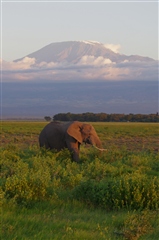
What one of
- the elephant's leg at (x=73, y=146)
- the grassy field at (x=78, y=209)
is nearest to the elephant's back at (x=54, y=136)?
the elephant's leg at (x=73, y=146)

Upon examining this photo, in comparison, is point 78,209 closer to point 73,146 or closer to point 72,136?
point 73,146

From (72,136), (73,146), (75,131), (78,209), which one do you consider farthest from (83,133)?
(78,209)

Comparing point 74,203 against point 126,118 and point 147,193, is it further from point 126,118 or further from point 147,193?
point 126,118

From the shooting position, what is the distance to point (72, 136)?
Answer: 1766cm

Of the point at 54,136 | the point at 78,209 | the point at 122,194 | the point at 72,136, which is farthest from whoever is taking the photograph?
the point at 54,136

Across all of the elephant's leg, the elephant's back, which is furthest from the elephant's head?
the elephant's back

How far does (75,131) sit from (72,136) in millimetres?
286

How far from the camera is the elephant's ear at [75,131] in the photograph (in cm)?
1761

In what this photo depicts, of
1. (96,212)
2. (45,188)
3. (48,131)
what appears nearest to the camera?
(96,212)

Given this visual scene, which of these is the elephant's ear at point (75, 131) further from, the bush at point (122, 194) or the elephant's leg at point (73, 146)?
the bush at point (122, 194)

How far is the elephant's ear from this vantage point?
1761 cm

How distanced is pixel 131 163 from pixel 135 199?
253 inches

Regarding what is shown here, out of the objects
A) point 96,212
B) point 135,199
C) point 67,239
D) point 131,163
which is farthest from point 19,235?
point 131,163

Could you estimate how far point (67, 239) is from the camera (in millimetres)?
6141
